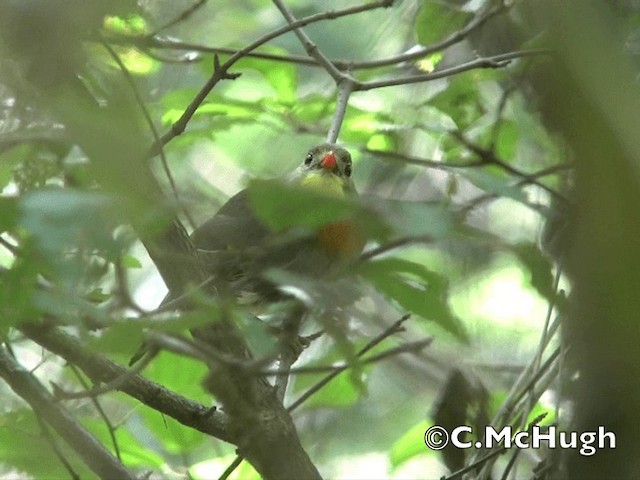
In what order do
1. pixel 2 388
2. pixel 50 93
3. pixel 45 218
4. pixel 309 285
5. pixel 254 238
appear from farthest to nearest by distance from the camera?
pixel 2 388
pixel 254 238
pixel 50 93
pixel 309 285
pixel 45 218

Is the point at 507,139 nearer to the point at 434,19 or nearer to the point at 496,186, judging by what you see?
the point at 434,19

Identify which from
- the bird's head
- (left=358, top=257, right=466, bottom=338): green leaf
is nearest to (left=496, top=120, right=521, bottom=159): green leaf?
the bird's head

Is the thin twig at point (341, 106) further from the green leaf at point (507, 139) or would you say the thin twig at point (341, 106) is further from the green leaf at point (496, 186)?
the green leaf at point (496, 186)

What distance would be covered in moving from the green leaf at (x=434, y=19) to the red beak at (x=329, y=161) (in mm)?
583

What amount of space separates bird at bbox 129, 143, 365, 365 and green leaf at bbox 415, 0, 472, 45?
444 millimetres

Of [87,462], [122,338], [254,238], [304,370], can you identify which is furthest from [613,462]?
[254,238]

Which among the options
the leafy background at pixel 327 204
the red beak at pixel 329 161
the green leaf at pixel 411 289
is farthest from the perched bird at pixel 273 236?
the green leaf at pixel 411 289

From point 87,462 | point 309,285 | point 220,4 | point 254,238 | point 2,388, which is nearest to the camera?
point 309,285

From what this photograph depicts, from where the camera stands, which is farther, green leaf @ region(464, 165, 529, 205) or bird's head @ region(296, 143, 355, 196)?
bird's head @ region(296, 143, 355, 196)

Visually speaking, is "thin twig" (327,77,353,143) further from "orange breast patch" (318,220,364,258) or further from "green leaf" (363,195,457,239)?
"green leaf" (363,195,457,239)

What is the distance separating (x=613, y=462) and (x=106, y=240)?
67 centimetres

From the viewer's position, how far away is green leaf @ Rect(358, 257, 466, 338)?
101 centimetres

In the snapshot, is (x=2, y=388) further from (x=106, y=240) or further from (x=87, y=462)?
(x=106, y=240)

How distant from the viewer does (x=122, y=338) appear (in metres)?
1.02
